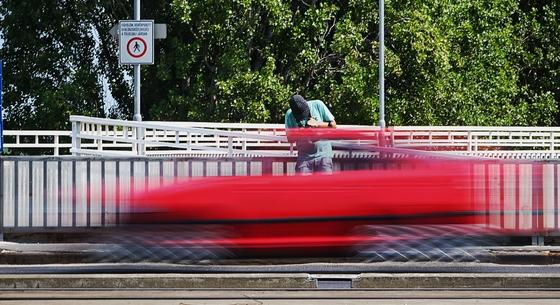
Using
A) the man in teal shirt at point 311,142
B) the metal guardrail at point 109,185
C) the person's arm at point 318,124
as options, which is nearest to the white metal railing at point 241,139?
the metal guardrail at point 109,185

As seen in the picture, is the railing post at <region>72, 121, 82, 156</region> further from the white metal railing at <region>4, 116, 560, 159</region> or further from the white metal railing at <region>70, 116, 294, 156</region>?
the white metal railing at <region>4, 116, 560, 159</region>

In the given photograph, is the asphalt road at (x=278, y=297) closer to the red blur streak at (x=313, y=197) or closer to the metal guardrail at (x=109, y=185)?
the red blur streak at (x=313, y=197)

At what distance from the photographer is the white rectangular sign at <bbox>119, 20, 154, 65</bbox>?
2330cm

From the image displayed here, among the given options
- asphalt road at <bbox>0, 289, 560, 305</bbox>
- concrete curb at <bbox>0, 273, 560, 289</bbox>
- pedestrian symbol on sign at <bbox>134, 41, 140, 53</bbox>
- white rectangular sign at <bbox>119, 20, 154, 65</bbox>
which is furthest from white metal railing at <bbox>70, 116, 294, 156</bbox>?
asphalt road at <bbox>0, 289, 560, 305</bbox>

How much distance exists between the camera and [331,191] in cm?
1108

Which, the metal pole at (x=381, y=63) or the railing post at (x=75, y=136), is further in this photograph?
the metal pole at (x=381, y=63)

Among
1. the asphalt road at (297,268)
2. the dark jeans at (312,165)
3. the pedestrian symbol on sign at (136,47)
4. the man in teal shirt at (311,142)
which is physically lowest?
the asphalt road at (297,268)

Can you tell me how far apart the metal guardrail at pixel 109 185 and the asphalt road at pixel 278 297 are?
9.26 ft

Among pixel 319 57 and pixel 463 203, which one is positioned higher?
pixel 319 57

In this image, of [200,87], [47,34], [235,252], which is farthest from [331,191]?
[47,34]

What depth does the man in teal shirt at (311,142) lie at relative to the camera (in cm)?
1298

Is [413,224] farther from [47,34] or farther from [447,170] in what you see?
[47,34]

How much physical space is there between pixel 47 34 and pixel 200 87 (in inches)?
228

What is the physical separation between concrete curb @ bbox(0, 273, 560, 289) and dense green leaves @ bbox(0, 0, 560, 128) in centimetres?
2516
